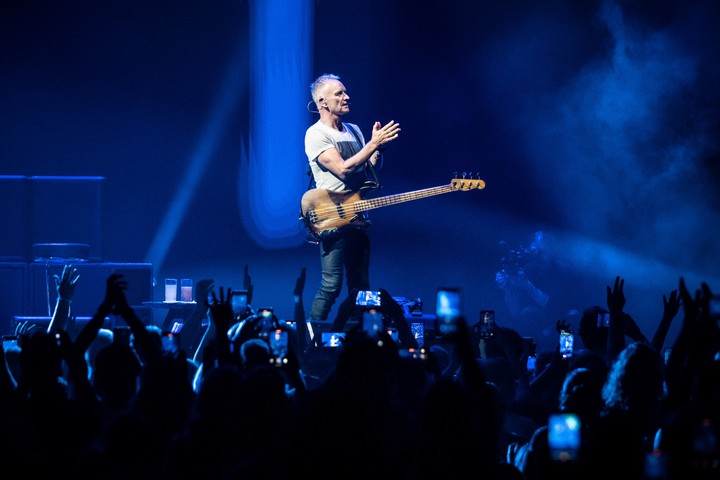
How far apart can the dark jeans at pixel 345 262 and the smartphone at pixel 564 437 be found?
5126mm

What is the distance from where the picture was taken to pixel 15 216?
9.63 metres

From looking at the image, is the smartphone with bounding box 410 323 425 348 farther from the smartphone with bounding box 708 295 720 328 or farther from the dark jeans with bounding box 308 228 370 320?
the smartphone with bounding box 708 295 720 328

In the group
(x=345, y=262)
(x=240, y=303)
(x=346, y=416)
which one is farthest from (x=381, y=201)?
(x=346, y=416)

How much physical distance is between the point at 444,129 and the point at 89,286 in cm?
554

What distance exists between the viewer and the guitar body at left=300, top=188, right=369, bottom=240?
7961 millimetres

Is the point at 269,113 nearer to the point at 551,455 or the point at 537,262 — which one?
the point at 537,262

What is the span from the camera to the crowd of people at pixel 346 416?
2527mm

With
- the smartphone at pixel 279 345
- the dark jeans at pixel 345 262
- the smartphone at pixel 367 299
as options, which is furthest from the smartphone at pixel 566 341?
the dark jeans at pixel 345 262

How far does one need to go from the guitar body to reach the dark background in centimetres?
404

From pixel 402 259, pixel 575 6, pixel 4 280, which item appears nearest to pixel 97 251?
pixel 4 280

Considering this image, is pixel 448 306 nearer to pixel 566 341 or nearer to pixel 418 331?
pixel 566 341

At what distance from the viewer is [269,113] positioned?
1196 cm

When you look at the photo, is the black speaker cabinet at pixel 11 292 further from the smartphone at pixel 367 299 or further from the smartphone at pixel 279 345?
the smartphone at pixel 279 345

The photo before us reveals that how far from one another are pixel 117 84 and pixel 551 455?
33.0ft
